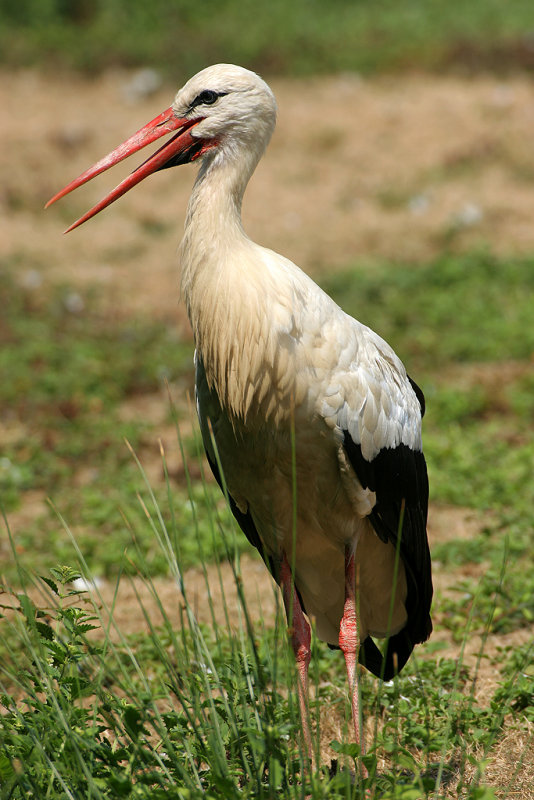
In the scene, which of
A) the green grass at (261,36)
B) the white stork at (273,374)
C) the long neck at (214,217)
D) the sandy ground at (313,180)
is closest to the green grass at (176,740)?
the white stork at (273,374)

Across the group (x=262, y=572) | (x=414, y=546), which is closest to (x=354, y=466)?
(x=414, y=546)

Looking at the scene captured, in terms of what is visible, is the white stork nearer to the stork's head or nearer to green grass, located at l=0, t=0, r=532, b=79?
the stork's head

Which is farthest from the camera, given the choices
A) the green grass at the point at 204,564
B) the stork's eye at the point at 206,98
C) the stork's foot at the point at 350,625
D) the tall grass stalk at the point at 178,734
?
the stork's foot at the point at 350,625

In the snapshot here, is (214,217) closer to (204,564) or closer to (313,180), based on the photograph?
(204,564)

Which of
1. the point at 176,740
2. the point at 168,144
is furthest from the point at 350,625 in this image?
the point at 168,144

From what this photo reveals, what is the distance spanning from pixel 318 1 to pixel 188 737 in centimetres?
1443

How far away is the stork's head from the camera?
8.57 ft

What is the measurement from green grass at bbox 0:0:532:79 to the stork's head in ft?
32.9

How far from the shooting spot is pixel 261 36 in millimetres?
13172

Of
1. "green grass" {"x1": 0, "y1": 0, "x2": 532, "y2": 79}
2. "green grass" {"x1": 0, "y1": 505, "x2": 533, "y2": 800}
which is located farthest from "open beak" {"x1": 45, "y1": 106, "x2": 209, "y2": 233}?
"green grass" {"x1": 0, "y1": 0, "x2": 532, "y2": 79}

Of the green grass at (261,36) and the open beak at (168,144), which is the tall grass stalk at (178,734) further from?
the green grass at (261,36)

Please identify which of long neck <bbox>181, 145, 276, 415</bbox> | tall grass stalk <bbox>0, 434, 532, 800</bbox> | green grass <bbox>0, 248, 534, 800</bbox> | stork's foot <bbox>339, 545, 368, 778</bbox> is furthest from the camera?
stork's foot <bbox>339, 545, 368, 778</bbox>

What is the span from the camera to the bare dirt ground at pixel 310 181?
8383 millimetres

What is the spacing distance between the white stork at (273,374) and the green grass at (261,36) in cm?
1007
